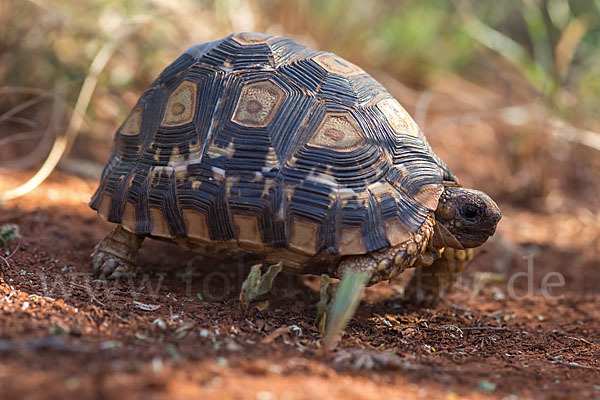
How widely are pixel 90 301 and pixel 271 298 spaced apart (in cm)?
103

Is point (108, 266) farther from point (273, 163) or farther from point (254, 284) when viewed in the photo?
point (273, 163)

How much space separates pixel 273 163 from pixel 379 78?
15.8ft

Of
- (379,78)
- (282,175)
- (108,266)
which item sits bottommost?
(108,266)

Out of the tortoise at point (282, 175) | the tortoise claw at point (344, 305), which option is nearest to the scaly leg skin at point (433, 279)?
the tortoise at point (282, 175)

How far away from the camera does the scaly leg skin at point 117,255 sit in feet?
10.4

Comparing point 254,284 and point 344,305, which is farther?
point 254,284

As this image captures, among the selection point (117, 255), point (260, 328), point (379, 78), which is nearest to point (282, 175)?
point (260, 328)

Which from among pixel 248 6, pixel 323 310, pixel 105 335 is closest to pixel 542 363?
pixel 323 310

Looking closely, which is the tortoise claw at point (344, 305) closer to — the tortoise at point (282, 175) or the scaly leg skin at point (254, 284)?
the tortoise at point (282, 175)

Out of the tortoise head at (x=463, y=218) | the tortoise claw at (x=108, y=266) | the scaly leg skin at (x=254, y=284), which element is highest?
the tortoise head at (x=463, y=218)

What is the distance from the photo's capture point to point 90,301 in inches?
105

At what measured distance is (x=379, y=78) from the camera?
7223 millimetres

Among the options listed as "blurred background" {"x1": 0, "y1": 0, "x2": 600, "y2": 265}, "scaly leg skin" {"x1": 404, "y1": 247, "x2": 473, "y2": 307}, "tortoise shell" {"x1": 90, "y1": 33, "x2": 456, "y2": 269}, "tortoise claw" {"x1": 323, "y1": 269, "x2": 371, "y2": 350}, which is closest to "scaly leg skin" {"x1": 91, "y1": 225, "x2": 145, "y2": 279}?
"tortoise shell" {"x1": 90, "y1": 33, "x2": 456, "y2": 269}

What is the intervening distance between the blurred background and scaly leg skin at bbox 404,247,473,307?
5.47 feet
